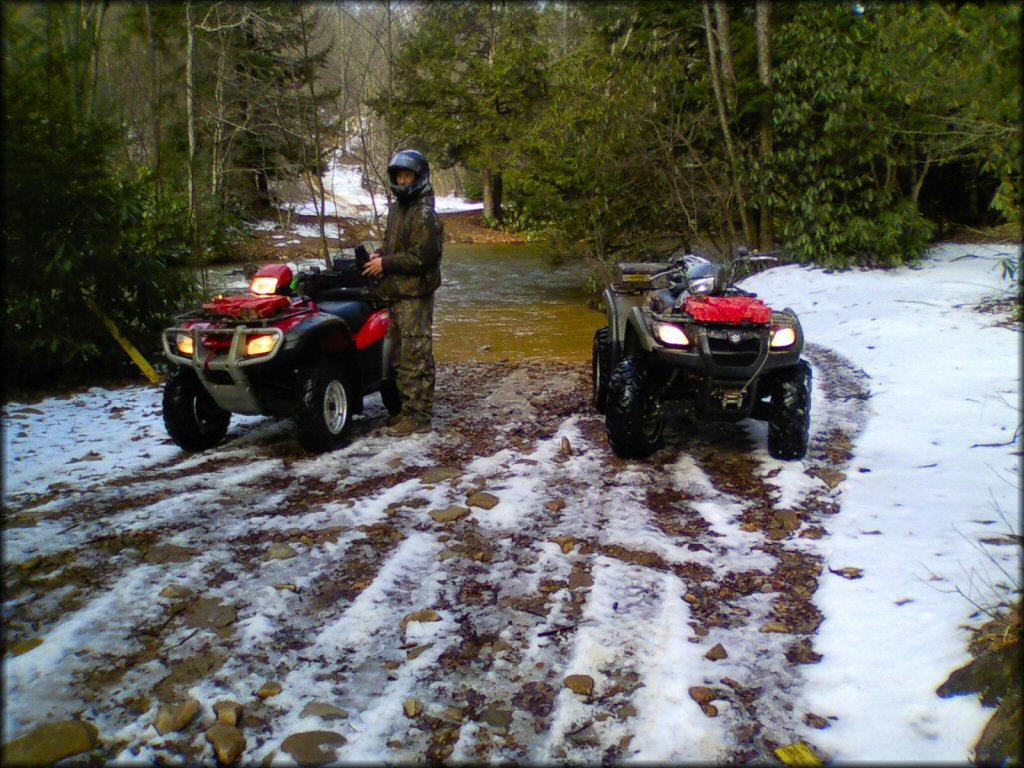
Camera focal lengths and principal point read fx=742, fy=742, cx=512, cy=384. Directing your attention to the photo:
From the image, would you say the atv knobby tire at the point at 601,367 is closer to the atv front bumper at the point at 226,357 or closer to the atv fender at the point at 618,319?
the atv fender at the point at 618,319

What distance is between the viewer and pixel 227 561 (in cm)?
343

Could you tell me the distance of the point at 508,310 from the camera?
14.3m

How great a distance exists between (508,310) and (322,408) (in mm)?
9484

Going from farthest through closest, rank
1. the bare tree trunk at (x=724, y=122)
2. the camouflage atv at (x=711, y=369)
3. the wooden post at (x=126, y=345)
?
the bare tree trunk at (x=724, y=122) → the wooden post at (x=126, y=345) → the camouflage atv at (x=711, y=369)

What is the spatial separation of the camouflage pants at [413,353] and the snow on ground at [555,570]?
1.20ft

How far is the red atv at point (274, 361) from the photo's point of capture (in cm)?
476

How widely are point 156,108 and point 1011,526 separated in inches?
→ 338

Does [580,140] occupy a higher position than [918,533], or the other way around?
[580,140]

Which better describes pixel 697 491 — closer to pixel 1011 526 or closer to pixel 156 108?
pixel 1011 526

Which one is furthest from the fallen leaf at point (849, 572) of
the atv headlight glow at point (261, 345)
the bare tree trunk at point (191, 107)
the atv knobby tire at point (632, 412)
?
the bare tree trunk at point (191, 107)

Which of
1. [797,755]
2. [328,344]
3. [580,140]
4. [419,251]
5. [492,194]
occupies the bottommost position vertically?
[797,755]

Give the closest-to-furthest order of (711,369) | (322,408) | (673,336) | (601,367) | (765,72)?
(711,369), (673,336), (322,408), (601,367), (765,72)

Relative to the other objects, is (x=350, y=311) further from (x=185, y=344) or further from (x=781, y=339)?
(x=781, y=339)

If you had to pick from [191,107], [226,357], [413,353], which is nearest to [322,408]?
[226,357]
